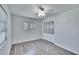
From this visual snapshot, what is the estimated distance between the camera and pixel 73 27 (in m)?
3.55

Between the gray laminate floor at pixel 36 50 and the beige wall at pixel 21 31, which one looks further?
the beige wall at pixel 21 31

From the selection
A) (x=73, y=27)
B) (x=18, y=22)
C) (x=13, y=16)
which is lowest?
(x=73, y=27)

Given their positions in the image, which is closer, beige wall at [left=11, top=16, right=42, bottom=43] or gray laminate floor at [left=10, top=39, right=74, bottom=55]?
gray laminate floor at [left=10, top=39, right=74, bottom=55]

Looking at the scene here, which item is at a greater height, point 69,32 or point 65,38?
point 69,32

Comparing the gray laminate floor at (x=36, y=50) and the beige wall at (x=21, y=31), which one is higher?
the beige wall at (x=21, y=31)

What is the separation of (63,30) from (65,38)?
1.70 ft

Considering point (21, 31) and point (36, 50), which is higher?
point (21, 31)

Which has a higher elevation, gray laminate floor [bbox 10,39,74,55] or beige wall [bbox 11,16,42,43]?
beige wall [bbox 11,16,42,43]

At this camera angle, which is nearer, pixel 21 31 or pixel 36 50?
pixel 36 50

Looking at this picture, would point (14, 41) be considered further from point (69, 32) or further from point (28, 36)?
point (69, 32)
